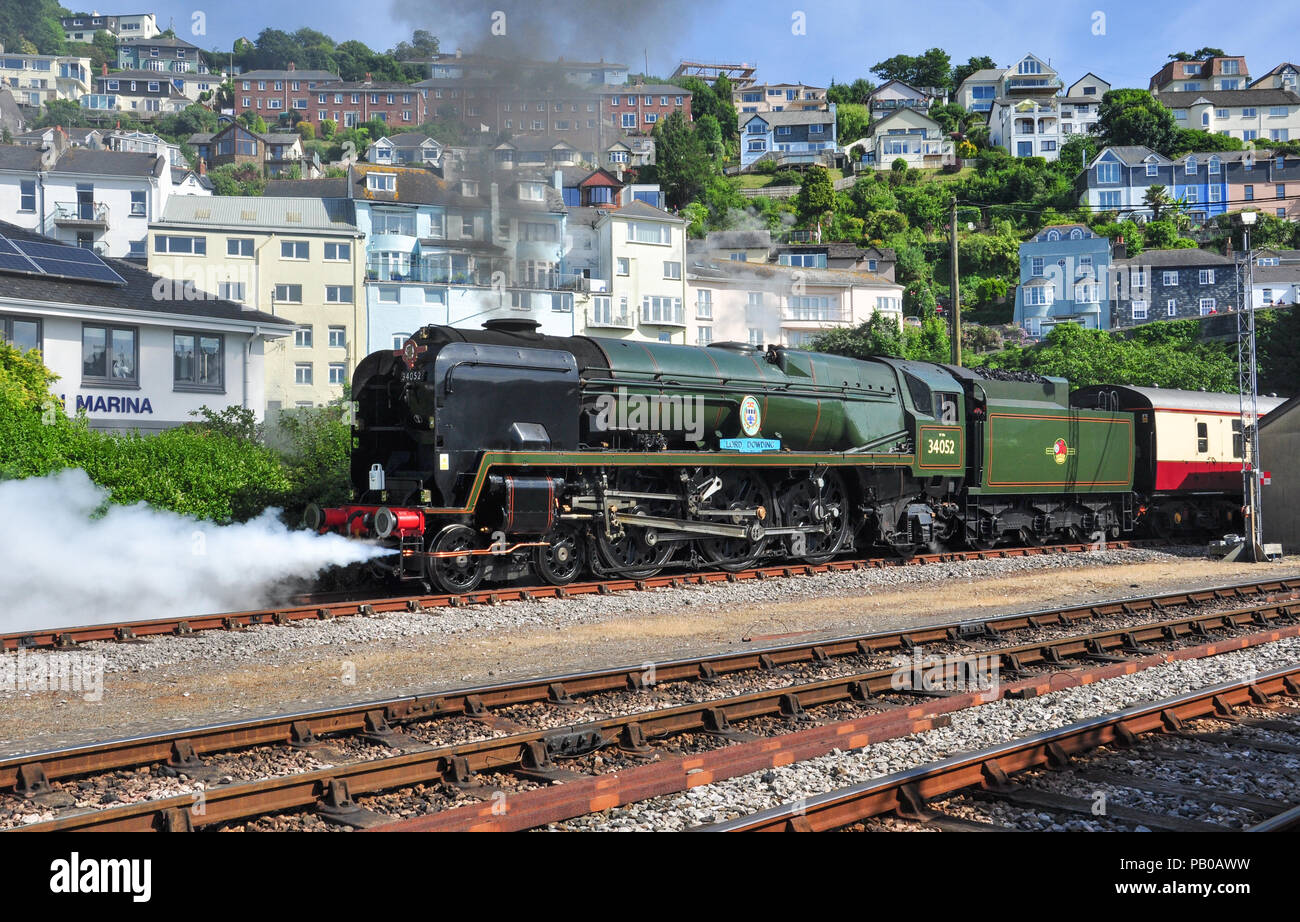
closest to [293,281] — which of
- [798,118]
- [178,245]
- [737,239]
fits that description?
[178,245]

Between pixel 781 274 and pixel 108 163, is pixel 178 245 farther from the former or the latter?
pixel 781 274

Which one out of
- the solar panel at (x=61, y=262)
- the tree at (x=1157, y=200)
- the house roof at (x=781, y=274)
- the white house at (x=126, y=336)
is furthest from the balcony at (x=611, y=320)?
the tree at (x=1157, y=200)

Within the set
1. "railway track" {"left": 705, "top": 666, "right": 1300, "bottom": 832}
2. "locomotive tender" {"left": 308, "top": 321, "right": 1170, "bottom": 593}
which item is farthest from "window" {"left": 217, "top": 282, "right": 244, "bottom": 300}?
"railway track" {"left": 705, "top": 666, "right": 1300, "bottom": 832}

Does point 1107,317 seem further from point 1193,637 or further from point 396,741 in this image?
point 396,741

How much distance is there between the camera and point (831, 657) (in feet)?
40.8

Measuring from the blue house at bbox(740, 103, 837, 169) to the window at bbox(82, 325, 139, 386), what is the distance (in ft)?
360

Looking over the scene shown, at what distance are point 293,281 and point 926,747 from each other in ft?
169

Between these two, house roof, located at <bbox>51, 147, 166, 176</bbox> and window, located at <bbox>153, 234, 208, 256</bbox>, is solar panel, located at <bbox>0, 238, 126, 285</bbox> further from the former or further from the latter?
house roof, located at <bbox>51, 147, 166, 176</bbox>

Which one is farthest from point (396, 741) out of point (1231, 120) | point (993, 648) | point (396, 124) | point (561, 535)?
point (396, 124)

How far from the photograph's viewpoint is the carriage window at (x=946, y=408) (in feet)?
77.0

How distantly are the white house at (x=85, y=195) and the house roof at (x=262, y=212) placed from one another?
A: 8544 mm

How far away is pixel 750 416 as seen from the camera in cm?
1941

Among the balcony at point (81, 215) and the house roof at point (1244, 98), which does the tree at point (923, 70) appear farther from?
the balcony at point (81, 215)

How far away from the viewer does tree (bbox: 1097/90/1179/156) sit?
390 ft
